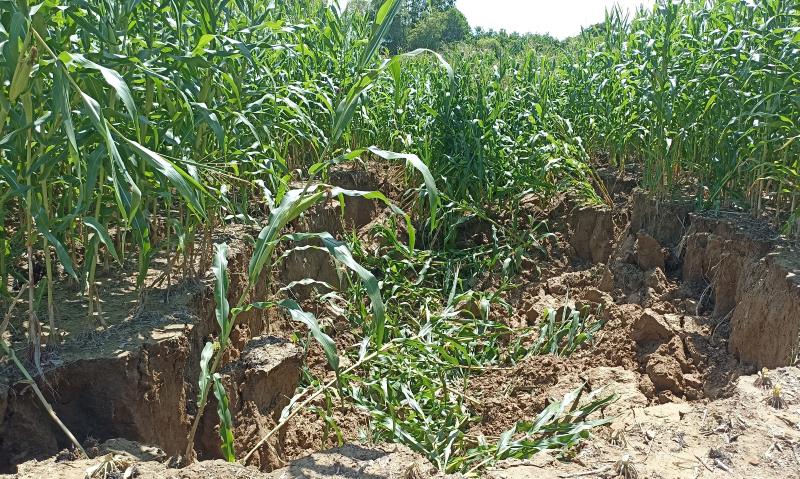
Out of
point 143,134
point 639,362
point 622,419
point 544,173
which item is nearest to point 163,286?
point 143,134

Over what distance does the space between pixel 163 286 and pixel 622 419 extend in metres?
2.01

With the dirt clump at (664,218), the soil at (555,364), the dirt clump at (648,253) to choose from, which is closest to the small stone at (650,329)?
the soil at (555,364)

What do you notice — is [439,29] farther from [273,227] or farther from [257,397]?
[273,227]

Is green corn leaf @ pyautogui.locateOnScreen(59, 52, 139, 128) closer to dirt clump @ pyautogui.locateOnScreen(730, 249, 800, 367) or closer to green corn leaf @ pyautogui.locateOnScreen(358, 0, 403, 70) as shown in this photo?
green corn leaf @ pyautogui.locateOnScreen(358, 0, 403, 70)

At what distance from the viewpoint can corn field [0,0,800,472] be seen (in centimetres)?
243

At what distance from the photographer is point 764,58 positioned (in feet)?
13.2

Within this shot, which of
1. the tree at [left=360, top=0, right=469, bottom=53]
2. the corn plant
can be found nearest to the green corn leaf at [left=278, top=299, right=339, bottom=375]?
the corn plant

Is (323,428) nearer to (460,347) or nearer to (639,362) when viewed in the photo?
(460,347)

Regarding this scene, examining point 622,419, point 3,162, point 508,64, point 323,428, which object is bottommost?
point 323,428

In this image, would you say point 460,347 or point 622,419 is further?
point 460,347

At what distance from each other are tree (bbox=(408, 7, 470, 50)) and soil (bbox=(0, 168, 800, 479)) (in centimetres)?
2414

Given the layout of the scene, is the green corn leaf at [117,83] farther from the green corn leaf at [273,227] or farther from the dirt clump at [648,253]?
the dirt clump at [648,253]

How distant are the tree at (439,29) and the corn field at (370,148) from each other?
23.1 m

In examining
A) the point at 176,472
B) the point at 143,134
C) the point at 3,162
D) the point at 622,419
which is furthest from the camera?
the point at 622,419
